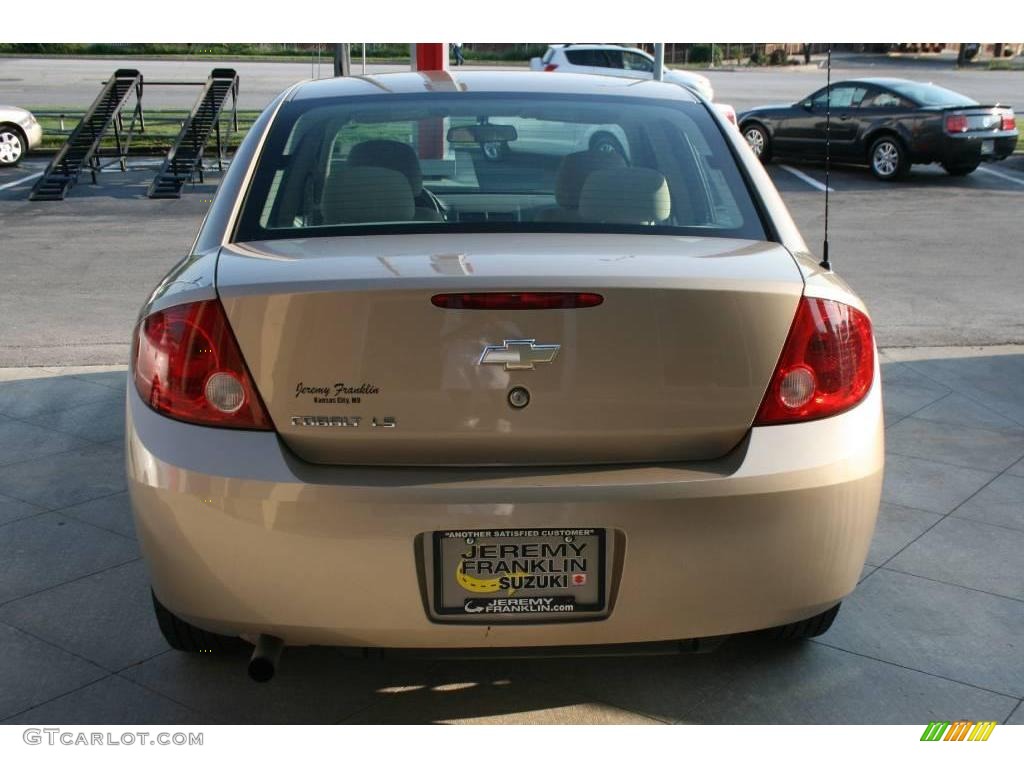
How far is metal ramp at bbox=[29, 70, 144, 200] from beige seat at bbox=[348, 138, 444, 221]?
1324 centimetres

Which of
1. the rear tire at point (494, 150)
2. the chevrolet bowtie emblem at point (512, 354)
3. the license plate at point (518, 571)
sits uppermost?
the rear tire at point (494, 150)

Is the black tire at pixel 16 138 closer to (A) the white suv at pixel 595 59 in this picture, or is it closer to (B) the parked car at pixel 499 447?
(A) the white suv at pixel 595 59

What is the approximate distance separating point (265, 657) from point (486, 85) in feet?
6.91

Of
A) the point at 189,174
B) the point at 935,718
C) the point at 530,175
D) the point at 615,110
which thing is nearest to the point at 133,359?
the point at 530,175

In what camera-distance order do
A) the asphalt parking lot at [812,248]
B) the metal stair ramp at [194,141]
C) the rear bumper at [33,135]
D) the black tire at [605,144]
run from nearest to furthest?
1. the black tire at [605,144]
2. the asphalt parking lot at [812,248]
3. the metal stair ramp at [194,141]
4. the rear bumper at [33,135]

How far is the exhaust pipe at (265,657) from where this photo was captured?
3.01 metres

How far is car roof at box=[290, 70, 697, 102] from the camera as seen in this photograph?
416cm

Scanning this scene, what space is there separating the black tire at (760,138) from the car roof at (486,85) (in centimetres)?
1722

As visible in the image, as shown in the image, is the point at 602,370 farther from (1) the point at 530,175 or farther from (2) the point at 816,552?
(1) the point at 530,175

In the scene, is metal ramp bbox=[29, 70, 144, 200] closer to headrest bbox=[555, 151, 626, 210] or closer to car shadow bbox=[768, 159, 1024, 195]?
car shadow bbox=[768, 159, 1024, 195]

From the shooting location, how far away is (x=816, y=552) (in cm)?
302
